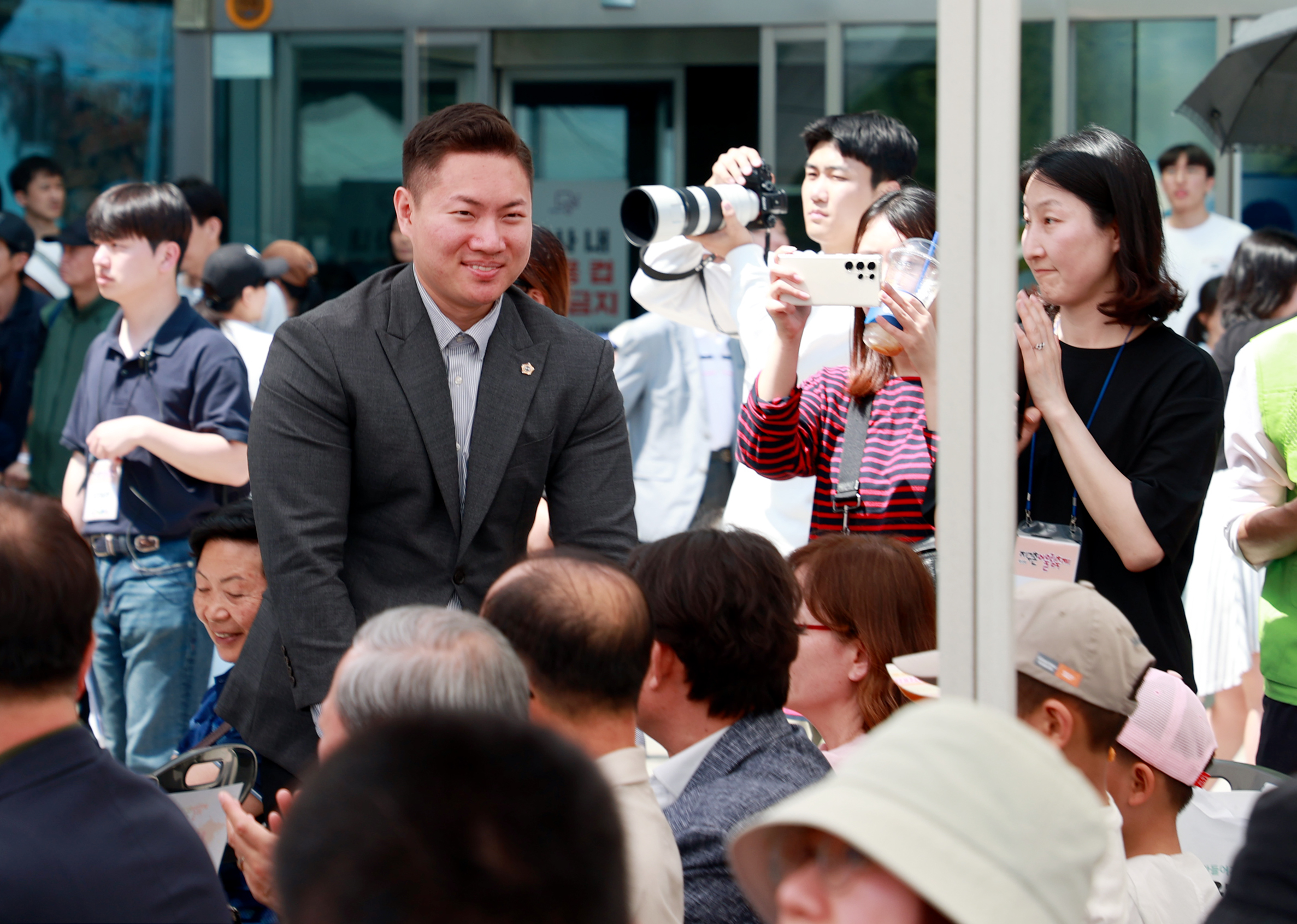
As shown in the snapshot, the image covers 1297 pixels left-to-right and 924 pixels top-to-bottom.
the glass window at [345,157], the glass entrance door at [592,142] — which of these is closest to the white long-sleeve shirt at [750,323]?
the glass window at [345,157]

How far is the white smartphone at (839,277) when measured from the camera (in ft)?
7.89

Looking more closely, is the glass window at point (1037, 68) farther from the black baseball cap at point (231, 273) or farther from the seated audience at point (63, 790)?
the black baseball cap at point (231, 273)

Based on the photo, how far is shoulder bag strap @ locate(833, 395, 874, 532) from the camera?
8.55 ft

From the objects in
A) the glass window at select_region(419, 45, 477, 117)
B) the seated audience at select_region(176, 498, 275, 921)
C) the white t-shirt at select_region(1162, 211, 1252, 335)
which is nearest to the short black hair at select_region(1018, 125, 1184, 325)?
the seated audience at select_region(176, 498, 275, 921)

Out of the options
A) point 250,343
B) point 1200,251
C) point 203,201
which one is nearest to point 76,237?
point 203,201

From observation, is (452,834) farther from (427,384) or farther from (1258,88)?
(1258,88)

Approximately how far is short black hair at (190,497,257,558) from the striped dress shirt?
839 millimetres

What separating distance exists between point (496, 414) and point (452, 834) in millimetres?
1369

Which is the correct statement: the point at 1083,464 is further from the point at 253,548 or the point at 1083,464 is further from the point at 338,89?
the point at 338,89

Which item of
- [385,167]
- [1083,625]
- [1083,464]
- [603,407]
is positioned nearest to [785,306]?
[603,407]

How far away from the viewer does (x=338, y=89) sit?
27.9 feet

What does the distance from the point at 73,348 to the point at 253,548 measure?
7.20 feet

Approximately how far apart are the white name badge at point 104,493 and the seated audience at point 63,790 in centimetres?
228

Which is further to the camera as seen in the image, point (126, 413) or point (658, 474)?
point (658, 474)
